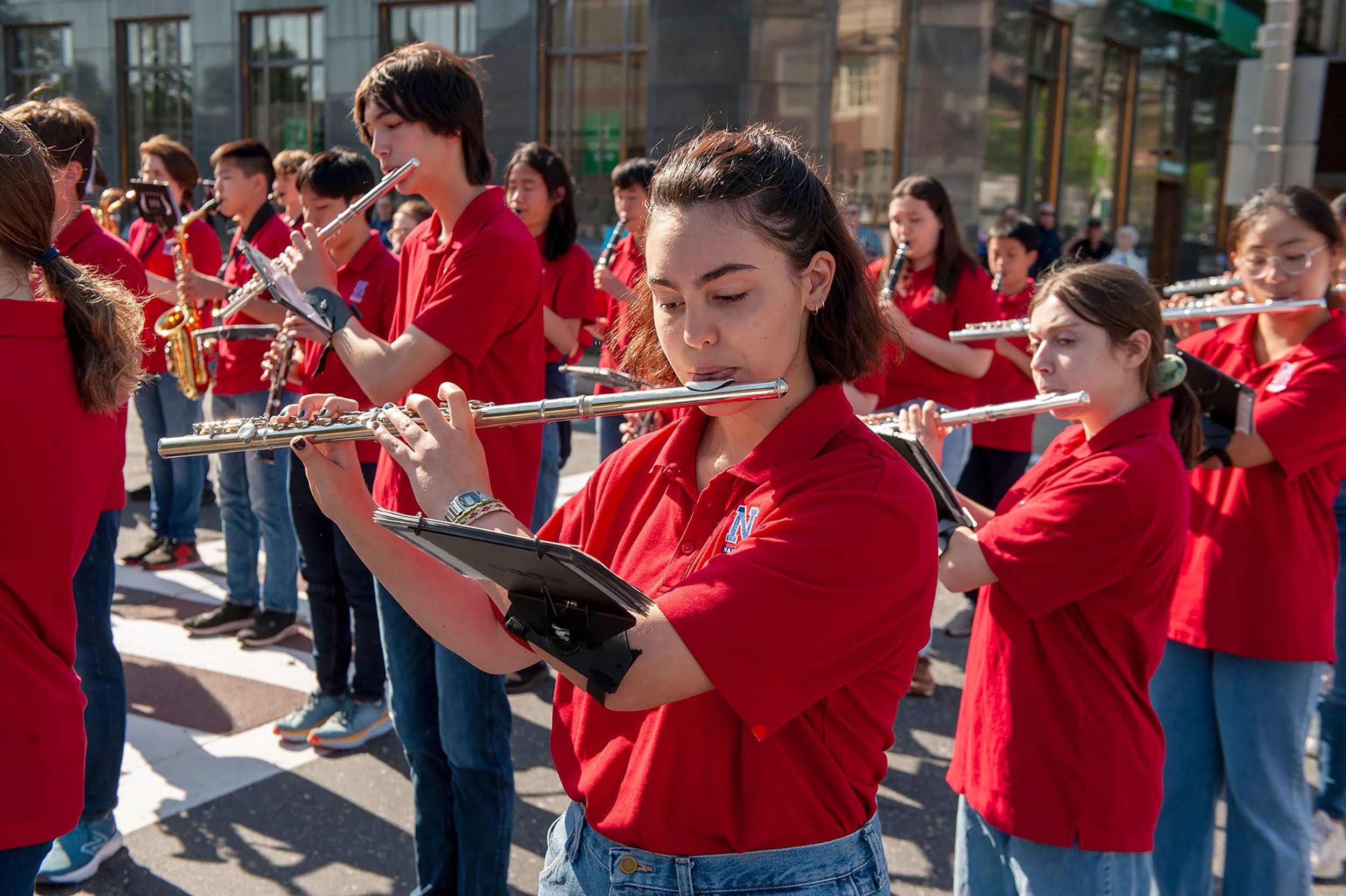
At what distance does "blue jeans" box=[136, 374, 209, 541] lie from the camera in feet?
20.0

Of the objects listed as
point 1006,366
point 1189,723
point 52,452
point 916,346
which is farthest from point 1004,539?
point 1006,366

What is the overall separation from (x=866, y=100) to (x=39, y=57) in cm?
1387

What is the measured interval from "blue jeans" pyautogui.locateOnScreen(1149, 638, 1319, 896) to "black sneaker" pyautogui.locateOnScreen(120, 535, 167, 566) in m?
5.18

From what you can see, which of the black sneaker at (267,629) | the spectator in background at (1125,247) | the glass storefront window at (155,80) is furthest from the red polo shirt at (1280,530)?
the glass storefront window at (155,80)

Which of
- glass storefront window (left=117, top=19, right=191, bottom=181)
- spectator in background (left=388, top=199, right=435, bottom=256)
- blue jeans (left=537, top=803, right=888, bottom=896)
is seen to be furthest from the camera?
glass storefront window (left=117, top=19, right=191, bottom=181)

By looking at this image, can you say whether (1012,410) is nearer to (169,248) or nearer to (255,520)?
(255,520)

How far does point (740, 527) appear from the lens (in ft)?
5.18

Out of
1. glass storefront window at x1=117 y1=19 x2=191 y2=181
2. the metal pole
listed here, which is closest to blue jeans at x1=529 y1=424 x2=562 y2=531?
the metal pole

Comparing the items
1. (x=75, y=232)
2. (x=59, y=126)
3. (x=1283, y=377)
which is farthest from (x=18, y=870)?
(x=1283, y=377)

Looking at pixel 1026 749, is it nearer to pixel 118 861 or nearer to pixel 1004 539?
pixel 1004 539

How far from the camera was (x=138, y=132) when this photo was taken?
1831 centimetres

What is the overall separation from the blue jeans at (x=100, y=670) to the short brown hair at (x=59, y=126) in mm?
1100

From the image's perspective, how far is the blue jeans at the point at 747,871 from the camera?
154 centimetres

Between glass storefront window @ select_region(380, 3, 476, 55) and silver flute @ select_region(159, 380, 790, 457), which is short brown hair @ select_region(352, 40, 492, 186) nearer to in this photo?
silver flute @ select_region(159, 380, 790, 457)
